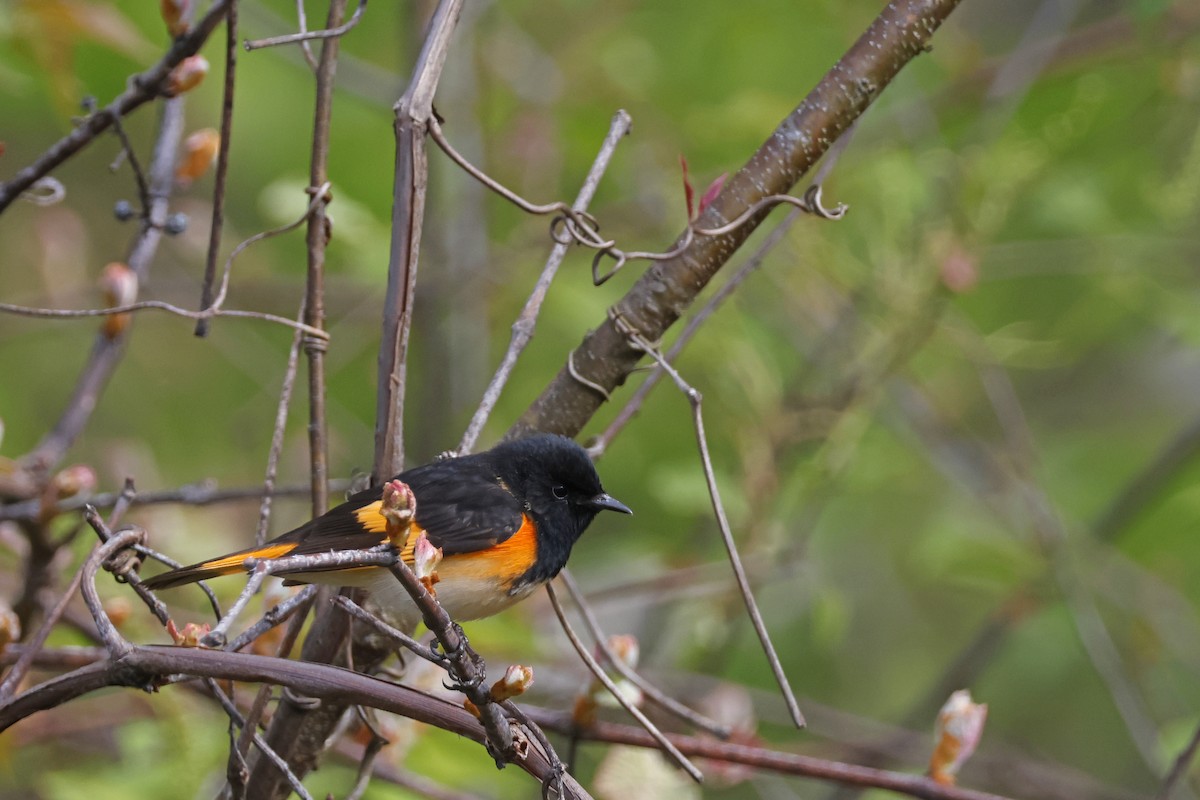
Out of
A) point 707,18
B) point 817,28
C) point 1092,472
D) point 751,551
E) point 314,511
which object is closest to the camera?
point 314,511

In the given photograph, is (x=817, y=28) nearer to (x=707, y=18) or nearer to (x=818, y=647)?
(x=707, y=18)

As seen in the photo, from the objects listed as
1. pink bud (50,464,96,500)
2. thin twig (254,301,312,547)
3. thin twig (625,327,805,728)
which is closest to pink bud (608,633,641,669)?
thin twig (625,327,805,728)

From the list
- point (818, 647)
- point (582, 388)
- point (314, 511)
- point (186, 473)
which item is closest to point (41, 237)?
point (186, 473)

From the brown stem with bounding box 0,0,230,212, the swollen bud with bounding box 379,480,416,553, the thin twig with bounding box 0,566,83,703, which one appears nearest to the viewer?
the swollen bud with bounding box 379,480,416,553

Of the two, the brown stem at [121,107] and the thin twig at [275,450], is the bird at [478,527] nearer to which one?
the thin twig at [275,450]

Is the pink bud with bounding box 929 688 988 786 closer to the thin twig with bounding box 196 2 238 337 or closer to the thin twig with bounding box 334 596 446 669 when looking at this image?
the thin twig with bounding box 334 596 446 669

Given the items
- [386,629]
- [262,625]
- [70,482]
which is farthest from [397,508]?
[70,482]

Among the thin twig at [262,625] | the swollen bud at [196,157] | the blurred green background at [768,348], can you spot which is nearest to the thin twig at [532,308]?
the thin twig at [262,625]

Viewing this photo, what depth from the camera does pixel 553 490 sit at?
2457 mm

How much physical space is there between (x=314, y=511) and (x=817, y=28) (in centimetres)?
337

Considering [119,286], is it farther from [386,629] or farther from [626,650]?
[386,629]

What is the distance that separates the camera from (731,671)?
4.36 meters

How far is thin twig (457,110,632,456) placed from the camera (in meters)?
1.98

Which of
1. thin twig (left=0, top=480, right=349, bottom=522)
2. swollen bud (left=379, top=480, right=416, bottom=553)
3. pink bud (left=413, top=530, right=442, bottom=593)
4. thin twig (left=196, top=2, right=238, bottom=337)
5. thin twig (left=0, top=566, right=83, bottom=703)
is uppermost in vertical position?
thin twig (left=196, top=2, right=238, bottom=337)
